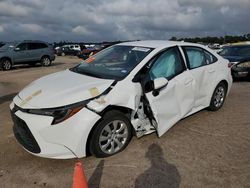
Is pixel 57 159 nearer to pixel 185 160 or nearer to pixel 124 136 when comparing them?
pixel 124 136

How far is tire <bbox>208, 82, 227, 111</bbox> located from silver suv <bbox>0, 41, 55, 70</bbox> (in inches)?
571

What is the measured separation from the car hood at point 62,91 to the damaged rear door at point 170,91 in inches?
30.9

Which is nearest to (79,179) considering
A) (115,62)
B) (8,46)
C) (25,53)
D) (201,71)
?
(115,62)

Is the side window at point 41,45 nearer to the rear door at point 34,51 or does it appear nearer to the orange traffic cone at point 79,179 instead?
the rear door at point 34,51

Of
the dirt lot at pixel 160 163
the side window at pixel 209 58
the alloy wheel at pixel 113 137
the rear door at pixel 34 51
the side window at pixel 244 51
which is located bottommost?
the dirt lot at pixel 160 163

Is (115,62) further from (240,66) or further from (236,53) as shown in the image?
(236,53)

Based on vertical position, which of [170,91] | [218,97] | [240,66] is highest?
[170,91]

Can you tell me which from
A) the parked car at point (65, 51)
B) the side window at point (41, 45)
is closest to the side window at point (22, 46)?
the side window at point (41, 45)

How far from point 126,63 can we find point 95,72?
0.53m

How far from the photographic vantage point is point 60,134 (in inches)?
152

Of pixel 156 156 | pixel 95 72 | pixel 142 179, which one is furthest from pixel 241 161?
pixel 95 72

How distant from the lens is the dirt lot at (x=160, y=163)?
3699 millimetres

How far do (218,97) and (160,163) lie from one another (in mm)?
2949

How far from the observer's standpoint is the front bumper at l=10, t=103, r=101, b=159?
3.85 m
